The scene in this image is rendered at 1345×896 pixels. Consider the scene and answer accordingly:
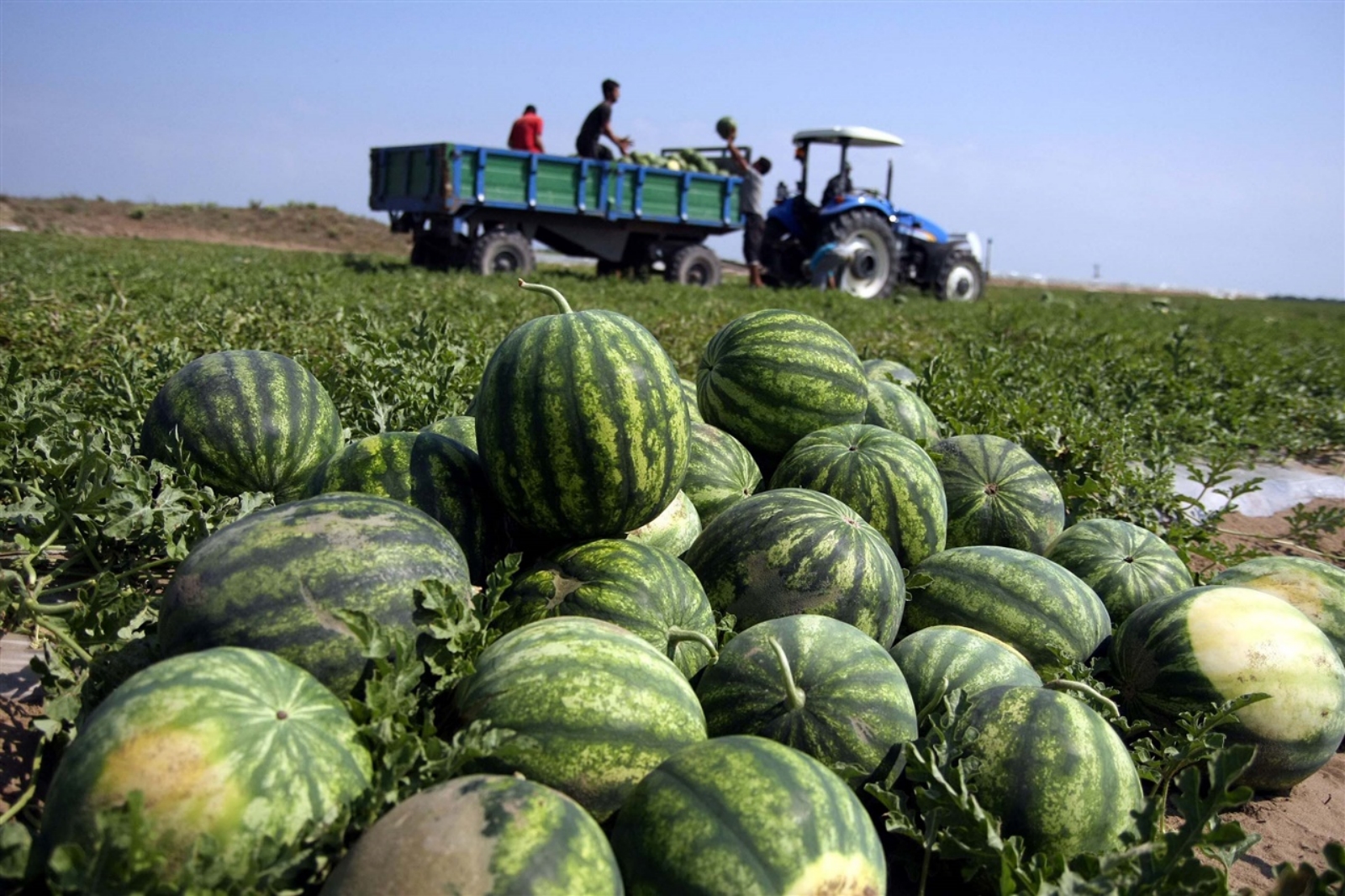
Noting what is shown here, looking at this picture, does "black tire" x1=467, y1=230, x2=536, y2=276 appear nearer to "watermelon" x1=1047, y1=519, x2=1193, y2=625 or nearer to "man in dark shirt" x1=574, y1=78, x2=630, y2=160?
"man in dark shirt" x1=574, y1=78, x2=630, y2=160

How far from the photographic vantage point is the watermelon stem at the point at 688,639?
2521mm

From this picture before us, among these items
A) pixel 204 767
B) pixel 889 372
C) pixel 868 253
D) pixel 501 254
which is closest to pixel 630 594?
pixel 204 767

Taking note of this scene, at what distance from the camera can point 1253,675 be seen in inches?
113

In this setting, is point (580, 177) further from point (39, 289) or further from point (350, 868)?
point (350, 868)

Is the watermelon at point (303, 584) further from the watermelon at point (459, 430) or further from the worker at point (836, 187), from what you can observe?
the worker at point (836, 187)

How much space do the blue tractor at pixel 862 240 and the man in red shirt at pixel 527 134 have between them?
4.89m

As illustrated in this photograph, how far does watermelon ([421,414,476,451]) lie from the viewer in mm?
3453

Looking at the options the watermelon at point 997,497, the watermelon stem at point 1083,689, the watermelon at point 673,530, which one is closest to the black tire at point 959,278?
the watermelon at point 997,497

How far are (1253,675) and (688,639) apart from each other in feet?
5.16

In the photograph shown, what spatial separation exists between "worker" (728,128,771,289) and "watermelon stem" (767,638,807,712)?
16.8m

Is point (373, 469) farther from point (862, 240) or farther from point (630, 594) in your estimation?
point (862, 240)

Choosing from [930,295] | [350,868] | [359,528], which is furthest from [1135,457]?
[930,295]

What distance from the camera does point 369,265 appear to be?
1675 cm

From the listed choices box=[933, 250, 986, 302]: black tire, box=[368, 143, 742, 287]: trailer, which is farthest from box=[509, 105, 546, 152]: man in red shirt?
box=[933, 250, 986, 302]: black tire
